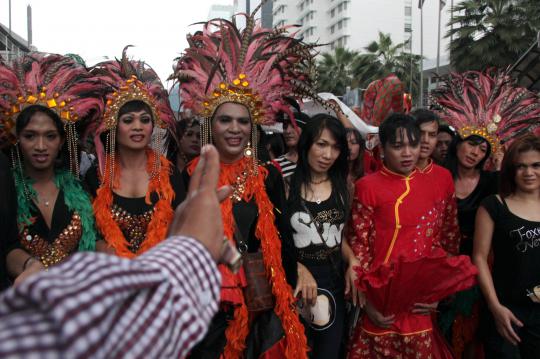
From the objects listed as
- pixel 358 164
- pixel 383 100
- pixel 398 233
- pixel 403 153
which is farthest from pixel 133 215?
pixel 383 100

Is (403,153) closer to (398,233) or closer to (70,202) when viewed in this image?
(398,233)

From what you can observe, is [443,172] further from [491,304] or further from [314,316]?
[314,316]

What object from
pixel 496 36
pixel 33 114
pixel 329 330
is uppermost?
pixel 496 36

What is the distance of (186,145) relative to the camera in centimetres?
474

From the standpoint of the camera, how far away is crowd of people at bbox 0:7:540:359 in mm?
3068

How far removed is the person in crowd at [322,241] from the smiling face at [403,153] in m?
0.39

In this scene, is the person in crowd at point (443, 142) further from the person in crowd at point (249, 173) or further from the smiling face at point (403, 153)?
the person in crowd at point (249, 173)

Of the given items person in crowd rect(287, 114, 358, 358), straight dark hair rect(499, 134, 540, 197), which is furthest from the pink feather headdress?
straight dark hair rect(499, 134, 540, 197)

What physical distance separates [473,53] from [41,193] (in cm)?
2213

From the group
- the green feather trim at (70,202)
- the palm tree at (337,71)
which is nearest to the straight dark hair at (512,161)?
the green feather trim at (70,202)

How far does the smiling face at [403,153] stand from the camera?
350cm

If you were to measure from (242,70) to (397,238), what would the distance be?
164cm

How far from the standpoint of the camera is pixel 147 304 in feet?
2.68

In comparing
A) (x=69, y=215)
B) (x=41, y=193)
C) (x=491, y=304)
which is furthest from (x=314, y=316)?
(x=41, y=193)
